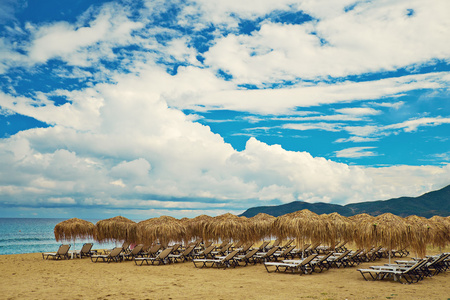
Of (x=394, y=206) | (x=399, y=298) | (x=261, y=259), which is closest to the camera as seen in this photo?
(x=399, y=298)

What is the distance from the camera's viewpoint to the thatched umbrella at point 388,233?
12.5m

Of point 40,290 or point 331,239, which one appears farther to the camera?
point 331,239

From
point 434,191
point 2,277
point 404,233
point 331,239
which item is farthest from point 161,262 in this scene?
point 434,191

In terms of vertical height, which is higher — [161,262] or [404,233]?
[404,233]

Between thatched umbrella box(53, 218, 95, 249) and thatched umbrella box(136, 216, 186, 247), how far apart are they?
3.61m

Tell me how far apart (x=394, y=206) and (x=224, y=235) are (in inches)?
3900

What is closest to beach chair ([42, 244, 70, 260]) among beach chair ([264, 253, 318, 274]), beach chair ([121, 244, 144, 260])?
beach chair ([121, 244, 144, 260])

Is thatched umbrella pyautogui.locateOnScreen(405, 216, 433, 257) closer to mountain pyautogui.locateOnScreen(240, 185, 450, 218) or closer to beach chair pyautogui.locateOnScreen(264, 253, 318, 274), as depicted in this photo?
beach chair pyautogui.locateOnScreen(264, 253, 318, 274)

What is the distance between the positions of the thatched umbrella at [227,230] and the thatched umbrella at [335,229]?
13.0 feet

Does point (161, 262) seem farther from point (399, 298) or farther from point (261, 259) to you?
point (399, 298)

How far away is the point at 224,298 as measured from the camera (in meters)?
8.84

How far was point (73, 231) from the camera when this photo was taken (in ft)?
65.1

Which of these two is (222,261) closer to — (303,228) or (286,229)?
(286,229)

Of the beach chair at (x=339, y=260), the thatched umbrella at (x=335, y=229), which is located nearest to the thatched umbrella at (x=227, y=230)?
the thatched umbrella at (x=335, y=229)
